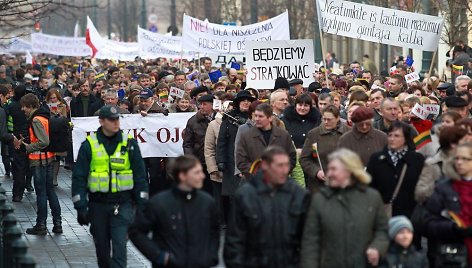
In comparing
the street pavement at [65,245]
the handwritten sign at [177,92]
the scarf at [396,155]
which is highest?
the handwritten sign at [177,92]

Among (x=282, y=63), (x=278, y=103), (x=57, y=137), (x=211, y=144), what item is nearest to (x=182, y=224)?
(x=278, y=103)

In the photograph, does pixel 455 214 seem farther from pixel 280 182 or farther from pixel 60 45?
pixel 60 45

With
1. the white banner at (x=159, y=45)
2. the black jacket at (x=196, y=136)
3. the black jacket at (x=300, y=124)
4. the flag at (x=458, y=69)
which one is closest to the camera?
the black jacket at (x=300, y=124)

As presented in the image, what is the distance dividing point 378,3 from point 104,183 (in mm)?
26957

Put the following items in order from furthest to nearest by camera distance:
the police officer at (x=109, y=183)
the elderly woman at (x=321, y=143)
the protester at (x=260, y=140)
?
1. the protester at (x=260, y=140)
2. the elderly woman at (x=321, y=143)
3. the police officer at (x=109, y=183)

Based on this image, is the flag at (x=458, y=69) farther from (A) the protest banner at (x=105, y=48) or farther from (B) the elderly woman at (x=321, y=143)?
Answer: (A) the protest banner at (x=105, y=48)

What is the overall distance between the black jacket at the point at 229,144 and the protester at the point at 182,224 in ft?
19.8

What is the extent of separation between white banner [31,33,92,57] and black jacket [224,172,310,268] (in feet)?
119

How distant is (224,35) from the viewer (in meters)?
28.4

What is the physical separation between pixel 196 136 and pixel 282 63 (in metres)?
4.63

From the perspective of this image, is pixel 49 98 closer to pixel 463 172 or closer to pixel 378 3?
pixel 463 172

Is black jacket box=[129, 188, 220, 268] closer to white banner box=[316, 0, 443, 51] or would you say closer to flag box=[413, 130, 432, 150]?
flag box=[413, 130, 432, 150]

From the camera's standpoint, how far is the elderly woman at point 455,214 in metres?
9.95

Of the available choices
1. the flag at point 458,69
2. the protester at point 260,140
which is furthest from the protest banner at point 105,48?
the protester at point 260,140
